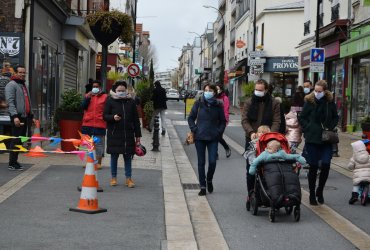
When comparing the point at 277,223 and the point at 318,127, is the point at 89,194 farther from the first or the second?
the point at 318,127

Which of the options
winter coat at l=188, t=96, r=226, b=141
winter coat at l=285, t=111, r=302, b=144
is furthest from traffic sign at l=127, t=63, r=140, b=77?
winter coat at l=188, t=96, r=226, b=141

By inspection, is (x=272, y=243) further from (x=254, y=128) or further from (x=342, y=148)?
(x=342, y=148)

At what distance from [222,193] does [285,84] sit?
3727 cm

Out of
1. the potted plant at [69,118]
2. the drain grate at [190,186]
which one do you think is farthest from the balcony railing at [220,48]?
the drain grate at [190,186]

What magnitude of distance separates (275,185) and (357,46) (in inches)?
570

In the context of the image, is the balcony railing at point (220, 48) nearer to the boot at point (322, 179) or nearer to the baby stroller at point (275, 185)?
the boot at point (322, 179)

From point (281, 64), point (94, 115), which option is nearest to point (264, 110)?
point (94, 115)

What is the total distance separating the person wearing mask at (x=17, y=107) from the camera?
1104cm

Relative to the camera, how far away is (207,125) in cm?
952

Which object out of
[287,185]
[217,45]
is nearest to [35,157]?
[287,185]

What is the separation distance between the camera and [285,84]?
46.3 meters

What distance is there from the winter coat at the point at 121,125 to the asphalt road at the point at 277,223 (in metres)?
1.56

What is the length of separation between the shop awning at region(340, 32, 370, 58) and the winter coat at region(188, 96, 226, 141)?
1157cm

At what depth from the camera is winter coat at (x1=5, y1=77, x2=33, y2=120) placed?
1105 cm
